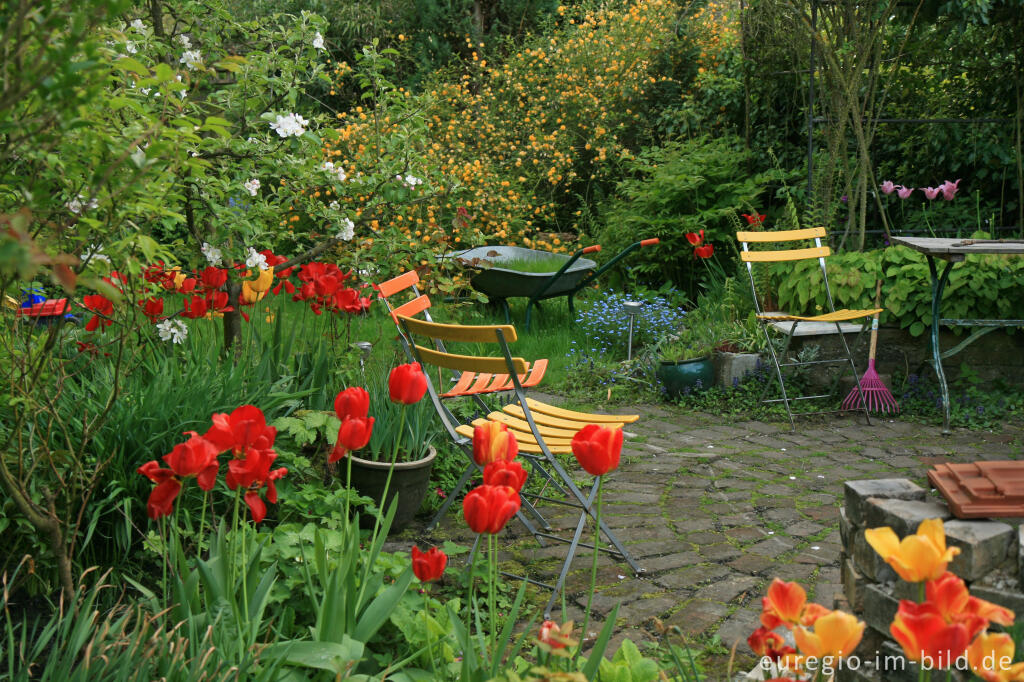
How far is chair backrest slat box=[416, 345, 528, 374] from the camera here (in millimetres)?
3164

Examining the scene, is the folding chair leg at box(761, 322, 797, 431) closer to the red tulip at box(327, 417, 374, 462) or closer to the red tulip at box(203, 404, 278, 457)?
the red tulip at box(327, 417, 374, 462)

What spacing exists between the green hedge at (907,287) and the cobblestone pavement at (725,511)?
755 millimetres

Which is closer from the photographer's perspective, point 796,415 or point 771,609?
point 771,609

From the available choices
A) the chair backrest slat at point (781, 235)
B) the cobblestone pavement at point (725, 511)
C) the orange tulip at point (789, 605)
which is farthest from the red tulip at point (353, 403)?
the chair backrest slat at point (781, 235)

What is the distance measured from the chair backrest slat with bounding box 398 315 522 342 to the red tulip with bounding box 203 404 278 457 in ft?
4.87

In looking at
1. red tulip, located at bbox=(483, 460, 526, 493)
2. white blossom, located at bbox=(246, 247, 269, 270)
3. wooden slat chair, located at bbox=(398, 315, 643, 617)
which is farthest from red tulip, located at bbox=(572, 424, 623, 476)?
white blossom, located at bbox=(246, 247, 269, 270)

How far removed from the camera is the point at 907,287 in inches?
228

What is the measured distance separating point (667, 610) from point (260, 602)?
1404 millimetres

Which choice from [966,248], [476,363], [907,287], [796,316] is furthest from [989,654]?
[907,287]

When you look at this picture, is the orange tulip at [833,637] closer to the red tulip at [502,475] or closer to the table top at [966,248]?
the red tulip at [502,475]

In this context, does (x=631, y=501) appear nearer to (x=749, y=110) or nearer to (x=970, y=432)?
(x=970, y=432)

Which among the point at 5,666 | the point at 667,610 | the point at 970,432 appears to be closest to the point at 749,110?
the point at 970,432

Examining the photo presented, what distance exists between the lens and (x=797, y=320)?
564cm

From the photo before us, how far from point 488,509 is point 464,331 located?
1831 millimetres
